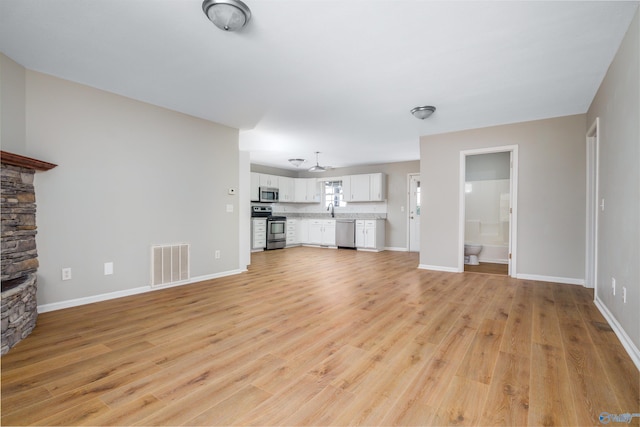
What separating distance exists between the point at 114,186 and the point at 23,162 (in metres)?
0.95

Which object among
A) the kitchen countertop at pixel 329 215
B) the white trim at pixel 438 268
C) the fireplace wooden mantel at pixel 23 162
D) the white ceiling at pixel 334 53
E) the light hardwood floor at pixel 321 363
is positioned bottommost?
the light hardwood floor at pixel 321 363

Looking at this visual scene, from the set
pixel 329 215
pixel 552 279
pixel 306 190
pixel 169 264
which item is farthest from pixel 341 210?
pixel 169 264

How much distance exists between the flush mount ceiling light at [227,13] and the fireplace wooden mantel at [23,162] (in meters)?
1.95

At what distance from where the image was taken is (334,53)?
260 cm

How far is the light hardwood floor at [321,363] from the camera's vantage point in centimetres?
150

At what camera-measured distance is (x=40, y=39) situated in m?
2.43

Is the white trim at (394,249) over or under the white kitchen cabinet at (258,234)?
under

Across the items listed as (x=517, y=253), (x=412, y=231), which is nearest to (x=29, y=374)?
(x=517, y=253)

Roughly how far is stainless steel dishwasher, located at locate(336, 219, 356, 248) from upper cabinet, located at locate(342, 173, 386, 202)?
0.70 meters

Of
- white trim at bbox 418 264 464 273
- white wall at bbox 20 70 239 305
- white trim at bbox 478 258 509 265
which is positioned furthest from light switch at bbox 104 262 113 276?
white trim at bbox 478 258 509 265

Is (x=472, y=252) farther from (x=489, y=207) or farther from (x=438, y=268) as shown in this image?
(x=489, y=207)

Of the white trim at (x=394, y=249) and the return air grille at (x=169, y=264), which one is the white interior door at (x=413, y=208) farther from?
the return air grille at (x=169, y=264)

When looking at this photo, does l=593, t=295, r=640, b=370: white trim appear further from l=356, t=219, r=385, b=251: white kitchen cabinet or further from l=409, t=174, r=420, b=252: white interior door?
l=356, t=219, r=385, b=251: white kitchen cabinet

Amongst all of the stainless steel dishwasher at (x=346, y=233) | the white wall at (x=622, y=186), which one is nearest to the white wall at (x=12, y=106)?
the white wall at (x=622, y=186)
